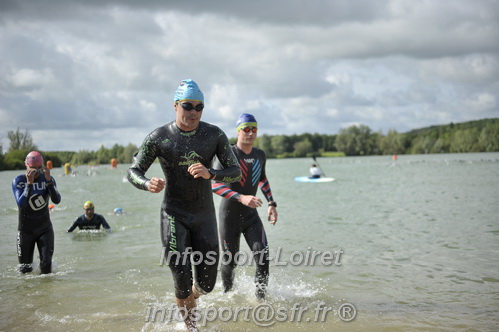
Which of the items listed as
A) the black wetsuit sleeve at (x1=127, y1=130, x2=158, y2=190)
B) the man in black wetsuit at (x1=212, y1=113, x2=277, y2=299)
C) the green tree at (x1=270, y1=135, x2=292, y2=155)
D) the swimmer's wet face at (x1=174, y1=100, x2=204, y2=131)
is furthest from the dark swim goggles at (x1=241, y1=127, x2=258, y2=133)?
the green tree at (x1=270, y1=135, x2=292, y2=155)

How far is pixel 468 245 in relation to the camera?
11797mm

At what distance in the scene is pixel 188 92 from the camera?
5297mm

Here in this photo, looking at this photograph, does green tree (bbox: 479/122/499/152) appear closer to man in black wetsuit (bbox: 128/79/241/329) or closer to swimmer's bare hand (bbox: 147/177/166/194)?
man in black wetsuit (bbox: 128/79/241/329)

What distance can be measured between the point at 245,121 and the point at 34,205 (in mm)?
4338

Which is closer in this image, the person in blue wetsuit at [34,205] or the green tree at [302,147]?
the person in blue wetsuit at [34,205]

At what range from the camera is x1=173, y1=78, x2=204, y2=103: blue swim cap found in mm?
5289

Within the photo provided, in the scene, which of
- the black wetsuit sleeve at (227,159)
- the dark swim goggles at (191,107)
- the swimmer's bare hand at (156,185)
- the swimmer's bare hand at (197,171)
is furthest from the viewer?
the black wetsuit sleeve at (227,159)

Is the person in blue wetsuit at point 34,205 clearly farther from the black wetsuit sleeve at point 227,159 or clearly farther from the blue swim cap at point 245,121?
the black wetsuit sleeve at point 227,159

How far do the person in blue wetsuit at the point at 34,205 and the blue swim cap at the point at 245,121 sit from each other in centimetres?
384

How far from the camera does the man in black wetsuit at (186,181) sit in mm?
5297

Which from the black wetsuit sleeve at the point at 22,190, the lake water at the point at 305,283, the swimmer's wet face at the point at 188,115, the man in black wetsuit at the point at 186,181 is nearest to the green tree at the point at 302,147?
the lake water at the point at 305,283

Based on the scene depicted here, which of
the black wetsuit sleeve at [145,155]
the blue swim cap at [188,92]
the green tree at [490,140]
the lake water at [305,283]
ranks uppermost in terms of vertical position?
the green tree at [490,140]

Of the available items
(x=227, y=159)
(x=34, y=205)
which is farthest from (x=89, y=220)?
(x=227, y=159)

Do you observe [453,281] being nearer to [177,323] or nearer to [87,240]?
[177,323]
